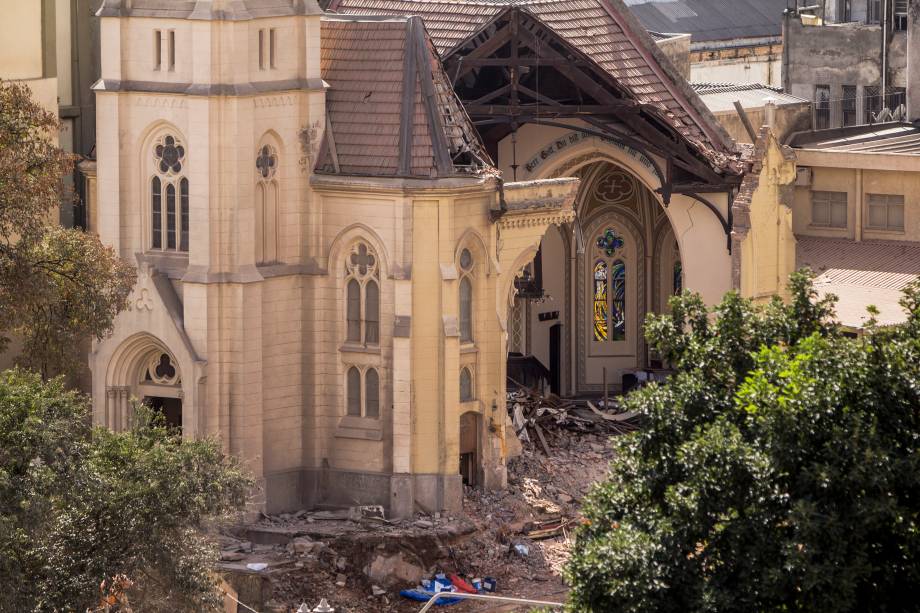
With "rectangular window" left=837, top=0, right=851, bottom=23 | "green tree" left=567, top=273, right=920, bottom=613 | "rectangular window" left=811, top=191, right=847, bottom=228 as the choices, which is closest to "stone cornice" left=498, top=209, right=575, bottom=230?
"rectangular window" left=811, top=191, right=847, bottom=228

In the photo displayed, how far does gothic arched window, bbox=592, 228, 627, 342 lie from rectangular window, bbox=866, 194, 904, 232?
7116 millimetres

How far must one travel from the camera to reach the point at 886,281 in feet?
237

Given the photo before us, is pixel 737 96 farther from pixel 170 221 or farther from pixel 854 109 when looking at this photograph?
pixel 170 221

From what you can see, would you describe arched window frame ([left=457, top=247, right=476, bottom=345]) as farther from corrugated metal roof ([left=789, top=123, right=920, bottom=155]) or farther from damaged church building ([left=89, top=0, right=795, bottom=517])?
corrugated metal roof ([left=789, top=123, right=920, bottom=155])

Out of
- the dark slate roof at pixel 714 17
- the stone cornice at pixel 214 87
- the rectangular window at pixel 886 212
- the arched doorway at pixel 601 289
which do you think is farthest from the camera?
the dark slate roof at pixel 714 17

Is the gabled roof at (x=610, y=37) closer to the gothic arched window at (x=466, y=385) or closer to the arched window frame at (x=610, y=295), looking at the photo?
the arched window frame at (x=610, y=295)

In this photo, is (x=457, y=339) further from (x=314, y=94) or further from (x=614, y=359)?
(x=614, y=359)

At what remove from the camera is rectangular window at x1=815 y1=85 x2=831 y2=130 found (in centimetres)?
8794

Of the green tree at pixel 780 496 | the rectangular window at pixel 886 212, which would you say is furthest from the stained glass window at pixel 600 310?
the green tree at pixel 780 496

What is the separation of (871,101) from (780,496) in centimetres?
5294

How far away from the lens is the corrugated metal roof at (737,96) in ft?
252

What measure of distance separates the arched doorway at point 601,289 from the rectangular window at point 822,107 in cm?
1313

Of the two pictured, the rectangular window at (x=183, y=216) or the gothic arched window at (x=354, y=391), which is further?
the gothic arched window at (x=354, y=391)

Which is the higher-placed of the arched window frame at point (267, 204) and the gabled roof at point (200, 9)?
the gabled roof at point (200, 9)
